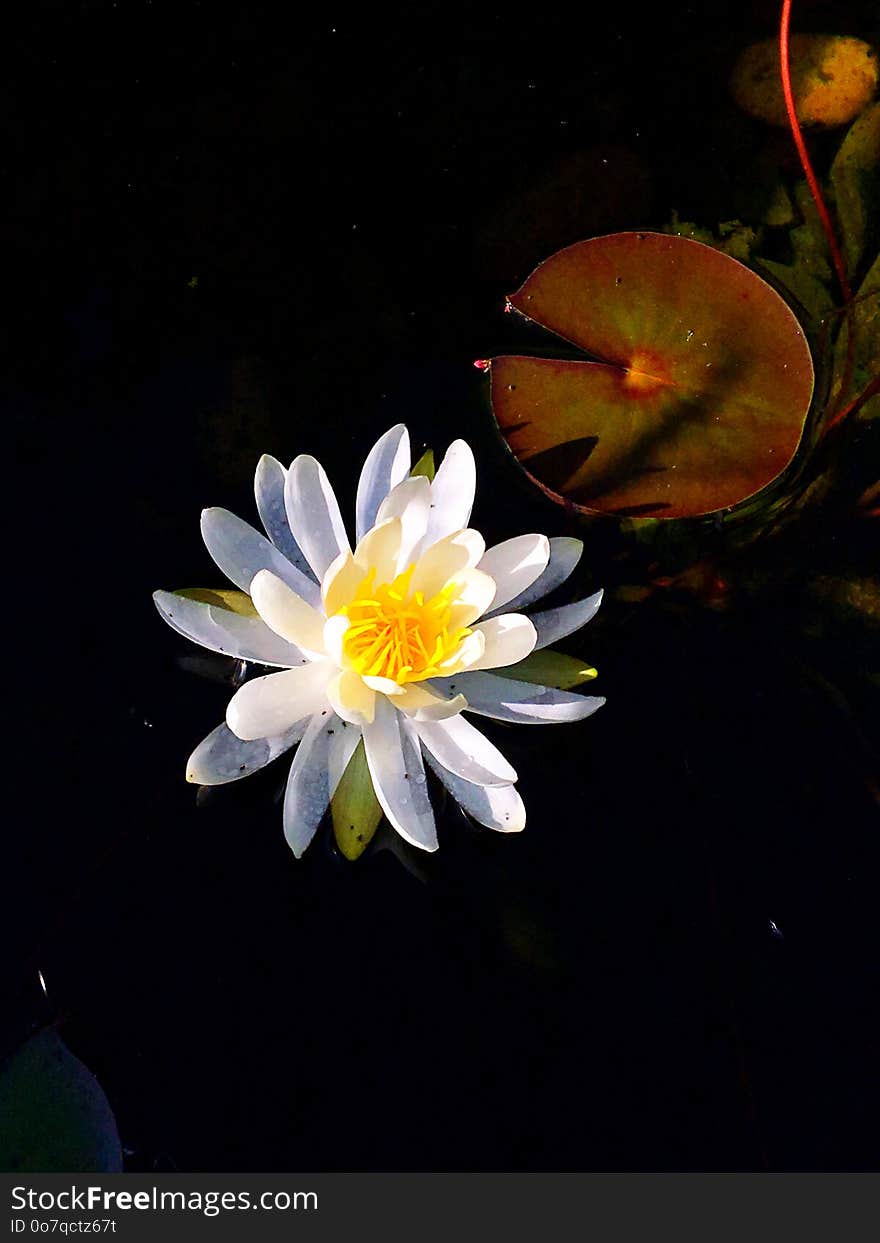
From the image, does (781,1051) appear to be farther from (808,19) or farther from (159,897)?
(808,19)

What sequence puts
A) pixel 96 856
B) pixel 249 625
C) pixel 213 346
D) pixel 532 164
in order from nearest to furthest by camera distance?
1. pixel 249 625
2. pixel 96 856
3. pixel 213 346
4. pixel 532 164

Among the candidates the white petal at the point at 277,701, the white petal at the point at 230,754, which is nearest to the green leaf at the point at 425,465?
the white petal at the point at 277,701

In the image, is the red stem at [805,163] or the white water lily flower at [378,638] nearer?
the white water lily flower at [378,638]

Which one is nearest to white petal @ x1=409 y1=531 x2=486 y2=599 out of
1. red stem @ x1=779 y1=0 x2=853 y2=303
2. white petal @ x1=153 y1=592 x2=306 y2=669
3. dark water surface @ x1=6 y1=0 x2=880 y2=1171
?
white petal @ x1=153 y1=592 x2=306 y2=669

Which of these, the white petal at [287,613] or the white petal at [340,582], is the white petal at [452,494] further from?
the white petal at [287,613]

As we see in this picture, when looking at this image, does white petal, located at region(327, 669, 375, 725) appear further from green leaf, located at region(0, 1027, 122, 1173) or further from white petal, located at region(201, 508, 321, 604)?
green leaf, located at region(0, 1027, 122, 1173)

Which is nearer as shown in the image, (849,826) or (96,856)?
(96,856)

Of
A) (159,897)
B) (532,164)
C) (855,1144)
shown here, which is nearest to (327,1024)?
(159,897)
